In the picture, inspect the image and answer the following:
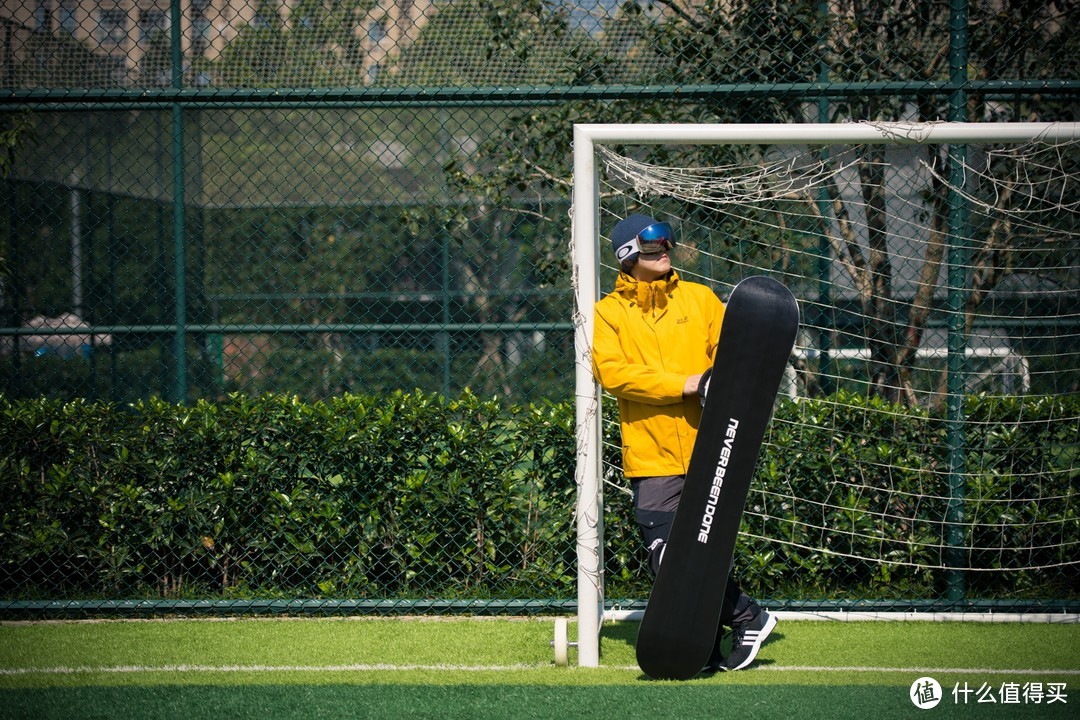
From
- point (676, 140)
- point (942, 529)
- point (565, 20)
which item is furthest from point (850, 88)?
point (942, 529)

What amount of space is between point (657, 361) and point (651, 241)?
50 centimetres

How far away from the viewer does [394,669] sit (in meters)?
4.15

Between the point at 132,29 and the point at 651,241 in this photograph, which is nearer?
the point at 651,241

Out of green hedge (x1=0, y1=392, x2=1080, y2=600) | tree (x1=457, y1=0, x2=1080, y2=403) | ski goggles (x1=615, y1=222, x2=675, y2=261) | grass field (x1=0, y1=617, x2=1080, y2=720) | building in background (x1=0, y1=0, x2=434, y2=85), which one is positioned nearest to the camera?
grass field (x1=0, y1=617, x2=1080, y2=720)

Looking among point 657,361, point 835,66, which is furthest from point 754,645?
point 835,66

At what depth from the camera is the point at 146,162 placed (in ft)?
29.1

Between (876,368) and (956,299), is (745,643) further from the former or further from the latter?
(876,368)

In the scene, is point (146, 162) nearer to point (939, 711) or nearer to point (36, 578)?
point (36, 578)

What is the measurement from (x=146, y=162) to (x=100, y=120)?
671mm

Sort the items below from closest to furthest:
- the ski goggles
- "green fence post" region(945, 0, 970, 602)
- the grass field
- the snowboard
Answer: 1. the grass field
2. the snowboard
3. the ski goggles
4. "green fence post" region(945, 0, 970, 602)

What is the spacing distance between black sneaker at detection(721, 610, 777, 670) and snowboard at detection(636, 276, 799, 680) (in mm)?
347

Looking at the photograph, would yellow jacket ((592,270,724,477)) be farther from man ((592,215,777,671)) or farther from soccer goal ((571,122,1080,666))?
soccer goal ((571,122,1080,666))

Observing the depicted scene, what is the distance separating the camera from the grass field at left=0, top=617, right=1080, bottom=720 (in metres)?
3.60

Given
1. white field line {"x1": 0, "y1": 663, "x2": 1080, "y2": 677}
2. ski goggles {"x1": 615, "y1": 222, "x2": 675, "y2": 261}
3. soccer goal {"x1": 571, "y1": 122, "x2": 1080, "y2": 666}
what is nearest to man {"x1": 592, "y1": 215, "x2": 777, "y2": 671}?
ski goggles {"x1": 615, "y1": 222, "x2": 675, "y2": 261}
